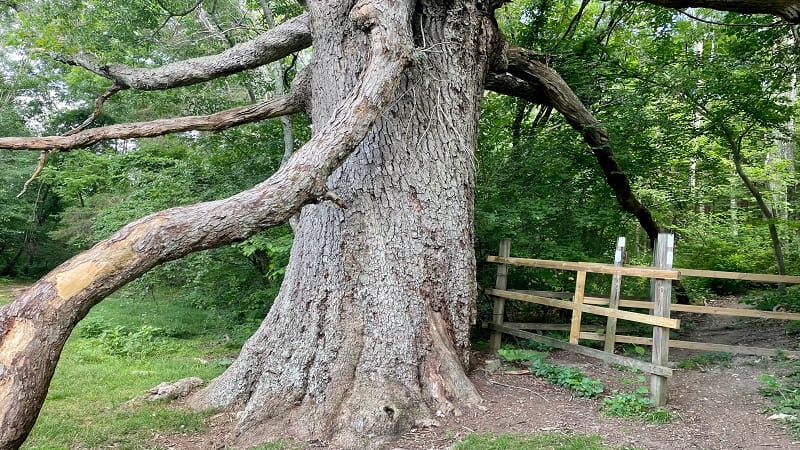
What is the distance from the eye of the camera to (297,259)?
4660 mm

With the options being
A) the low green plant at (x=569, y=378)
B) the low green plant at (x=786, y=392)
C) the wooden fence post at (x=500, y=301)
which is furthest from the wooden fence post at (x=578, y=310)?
the low green plant at (x=786, y=392)

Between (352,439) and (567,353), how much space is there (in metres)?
3.33

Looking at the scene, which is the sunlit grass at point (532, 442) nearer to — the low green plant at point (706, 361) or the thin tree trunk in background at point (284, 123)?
the low green plant at point (706, 361)

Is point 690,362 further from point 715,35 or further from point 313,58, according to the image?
point 715,35

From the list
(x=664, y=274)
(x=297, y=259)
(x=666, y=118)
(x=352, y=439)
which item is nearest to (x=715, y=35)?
(x=666, y=118)

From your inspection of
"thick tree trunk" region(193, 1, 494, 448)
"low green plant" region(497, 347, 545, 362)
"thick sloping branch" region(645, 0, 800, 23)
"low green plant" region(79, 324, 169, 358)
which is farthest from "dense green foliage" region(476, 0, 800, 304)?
"low green plant" region(79, 324, 169, 358)

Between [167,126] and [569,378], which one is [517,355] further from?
[167,126]

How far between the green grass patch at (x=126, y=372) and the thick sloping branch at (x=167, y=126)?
7.86 feet

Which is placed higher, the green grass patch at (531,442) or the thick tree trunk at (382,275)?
the thick tree trunk at (382,275)

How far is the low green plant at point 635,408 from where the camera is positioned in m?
4.20

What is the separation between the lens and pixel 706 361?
19.4 feet

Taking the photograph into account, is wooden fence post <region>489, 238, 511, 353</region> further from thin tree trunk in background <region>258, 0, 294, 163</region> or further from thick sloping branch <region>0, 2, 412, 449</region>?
thin tree trunk in background <region>258, 0, 294, 163</region>

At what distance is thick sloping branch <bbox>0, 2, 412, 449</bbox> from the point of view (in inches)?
96.5

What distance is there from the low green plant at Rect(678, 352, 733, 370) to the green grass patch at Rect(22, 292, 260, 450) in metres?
5.07
